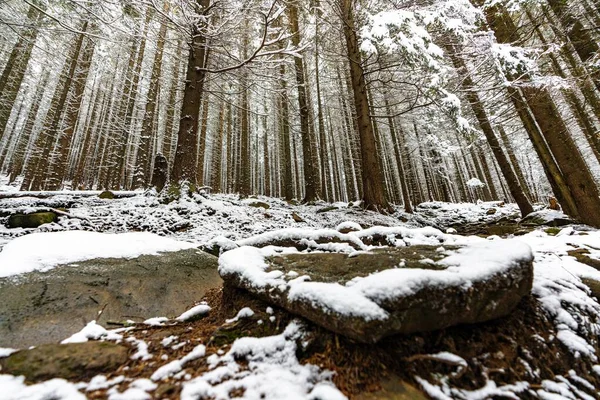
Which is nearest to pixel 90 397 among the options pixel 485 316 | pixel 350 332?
pixel 350 332

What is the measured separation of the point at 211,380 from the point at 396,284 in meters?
1.00

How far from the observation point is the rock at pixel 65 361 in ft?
3.95

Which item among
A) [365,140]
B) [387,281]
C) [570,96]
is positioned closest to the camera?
[387,281]

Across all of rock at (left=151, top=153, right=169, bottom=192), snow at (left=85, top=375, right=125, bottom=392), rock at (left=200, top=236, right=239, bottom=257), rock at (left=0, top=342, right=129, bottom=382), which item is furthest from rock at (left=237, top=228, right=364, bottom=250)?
rock at (left=151, top=153, right=169, bottom=192)

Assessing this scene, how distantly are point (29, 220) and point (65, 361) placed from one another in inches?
171

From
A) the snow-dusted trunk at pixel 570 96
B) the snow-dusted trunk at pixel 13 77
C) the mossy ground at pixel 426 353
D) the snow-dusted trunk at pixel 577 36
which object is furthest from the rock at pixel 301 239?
the snow-dusted trunk at pixel 13 77

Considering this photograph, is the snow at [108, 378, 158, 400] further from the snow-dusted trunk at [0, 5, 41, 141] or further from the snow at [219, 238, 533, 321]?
the snow-dusted trunk at [0, 5, 41, 141]

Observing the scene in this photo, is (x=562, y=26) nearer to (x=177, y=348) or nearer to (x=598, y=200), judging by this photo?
(x=598, y=200)

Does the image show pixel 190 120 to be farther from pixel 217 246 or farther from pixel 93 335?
pixel 93 335

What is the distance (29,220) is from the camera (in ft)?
13.4

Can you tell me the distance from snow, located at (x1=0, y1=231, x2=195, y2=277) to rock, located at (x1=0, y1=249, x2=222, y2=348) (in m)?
0.11

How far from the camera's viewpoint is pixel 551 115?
576 centimetres

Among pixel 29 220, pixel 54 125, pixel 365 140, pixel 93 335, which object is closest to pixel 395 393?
pixel 93 335

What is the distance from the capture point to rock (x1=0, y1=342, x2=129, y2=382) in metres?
1.20
